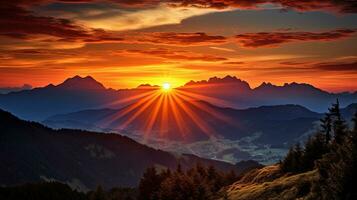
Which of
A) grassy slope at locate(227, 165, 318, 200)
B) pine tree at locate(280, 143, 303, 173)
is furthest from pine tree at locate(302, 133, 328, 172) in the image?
grassy slope at locate(227, 165, 318, 200)

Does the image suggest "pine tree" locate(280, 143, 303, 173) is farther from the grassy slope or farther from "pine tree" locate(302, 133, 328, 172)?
the grassy slope

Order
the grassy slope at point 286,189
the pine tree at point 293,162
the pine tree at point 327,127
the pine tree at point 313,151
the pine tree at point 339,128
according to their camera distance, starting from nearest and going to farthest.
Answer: the grassy slope at point 286,189 → the pine tree at point 339,128 → the pine tree at point 313,151 → the pine tree at point 293,162 → the pine tree at point 327,127

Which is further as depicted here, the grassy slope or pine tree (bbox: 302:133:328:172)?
pine tree (bbox: 302:133:328:172)

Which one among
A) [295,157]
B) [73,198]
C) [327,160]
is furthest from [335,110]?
[73,198]

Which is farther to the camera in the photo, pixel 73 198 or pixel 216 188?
pixel 73 198

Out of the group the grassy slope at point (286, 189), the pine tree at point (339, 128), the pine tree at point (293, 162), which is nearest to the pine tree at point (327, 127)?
the pine tree at point (339, 128)

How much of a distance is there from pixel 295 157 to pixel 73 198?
395 feet

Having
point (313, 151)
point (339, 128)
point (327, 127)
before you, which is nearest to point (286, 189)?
point (313, 151)

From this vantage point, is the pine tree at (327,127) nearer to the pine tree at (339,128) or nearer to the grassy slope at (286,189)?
the pine tree at (339,128)

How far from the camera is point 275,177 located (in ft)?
324

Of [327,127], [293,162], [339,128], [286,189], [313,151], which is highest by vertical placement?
[339,128]

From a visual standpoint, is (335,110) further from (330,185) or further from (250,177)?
(330,185)

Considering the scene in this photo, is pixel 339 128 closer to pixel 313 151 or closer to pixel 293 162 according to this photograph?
pixel 313 151

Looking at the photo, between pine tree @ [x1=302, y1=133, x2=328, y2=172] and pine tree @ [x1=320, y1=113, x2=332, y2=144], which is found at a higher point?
pine tree @ [x1=320, y1=113, x2=332, y2=144]
